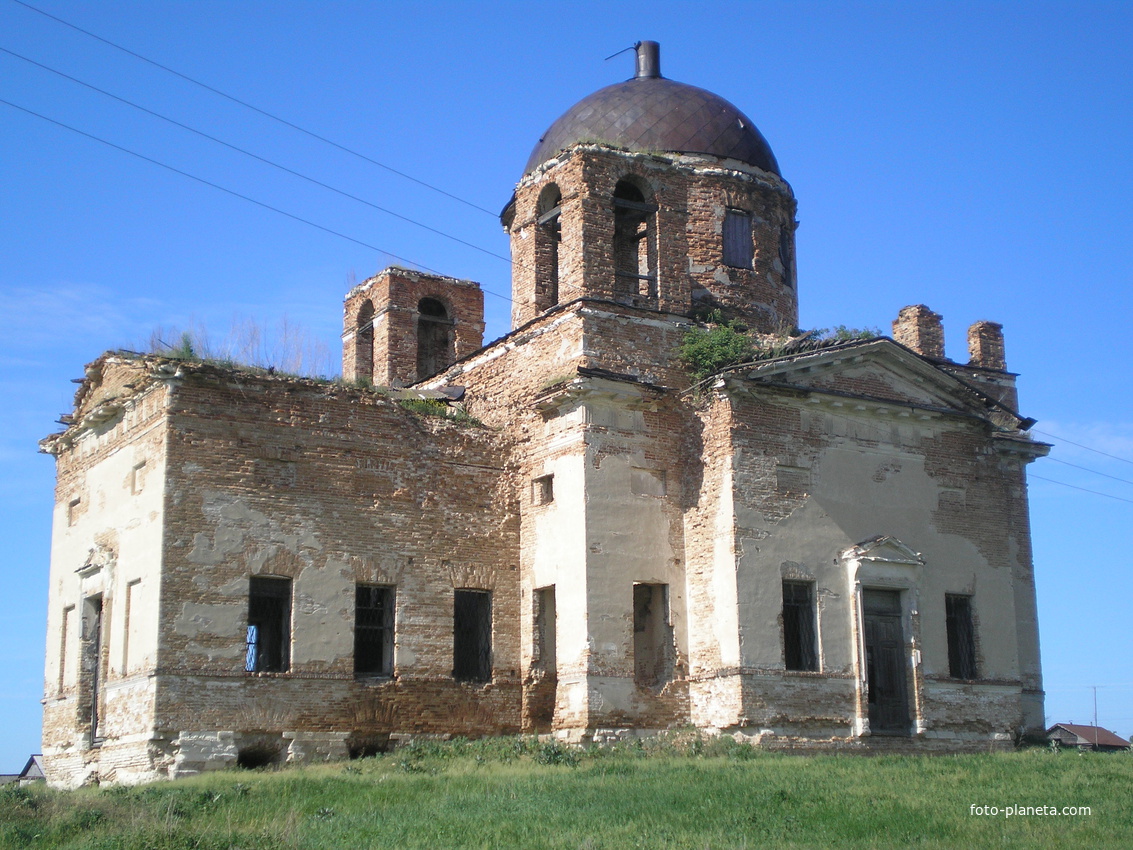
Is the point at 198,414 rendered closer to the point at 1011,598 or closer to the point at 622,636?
the point at 622,636

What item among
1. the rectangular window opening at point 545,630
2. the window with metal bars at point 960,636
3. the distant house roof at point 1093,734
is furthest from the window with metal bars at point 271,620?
the distant house roof at point 1093,734

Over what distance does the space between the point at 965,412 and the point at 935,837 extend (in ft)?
33.9

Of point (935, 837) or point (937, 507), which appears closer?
point (935, 837)

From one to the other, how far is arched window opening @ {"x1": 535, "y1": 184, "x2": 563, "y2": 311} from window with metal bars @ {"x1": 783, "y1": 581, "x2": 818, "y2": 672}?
596cm

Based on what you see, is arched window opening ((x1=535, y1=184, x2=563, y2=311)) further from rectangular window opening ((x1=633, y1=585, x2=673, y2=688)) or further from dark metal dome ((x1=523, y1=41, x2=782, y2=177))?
rectangular window opening ((x1=633, y1=585, x2=673, y2=688))

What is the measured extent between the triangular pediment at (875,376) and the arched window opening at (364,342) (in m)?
8.65

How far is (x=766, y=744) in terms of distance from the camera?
1738cm

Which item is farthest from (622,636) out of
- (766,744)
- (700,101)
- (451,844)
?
(700,101)

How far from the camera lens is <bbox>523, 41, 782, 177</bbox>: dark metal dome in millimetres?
22469

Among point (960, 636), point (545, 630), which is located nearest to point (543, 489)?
point (545, 630)

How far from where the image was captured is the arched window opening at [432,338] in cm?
2417

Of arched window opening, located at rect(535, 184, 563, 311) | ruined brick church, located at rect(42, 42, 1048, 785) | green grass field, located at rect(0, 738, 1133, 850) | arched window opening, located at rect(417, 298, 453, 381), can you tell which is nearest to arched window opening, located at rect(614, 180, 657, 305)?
ruined brick church, located at rect(42, 42, 1048, 785)

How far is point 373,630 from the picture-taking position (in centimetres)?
1856

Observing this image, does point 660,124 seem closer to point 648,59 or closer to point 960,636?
point 648,59
